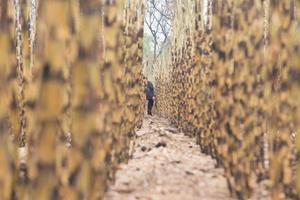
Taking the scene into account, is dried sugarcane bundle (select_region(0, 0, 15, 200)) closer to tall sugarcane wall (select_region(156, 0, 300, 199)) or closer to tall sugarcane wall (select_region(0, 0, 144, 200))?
tall sugarcane wall (select_region(0, 0, 144, 200))

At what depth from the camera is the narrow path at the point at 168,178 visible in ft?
10.5

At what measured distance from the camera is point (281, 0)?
262 centimetres

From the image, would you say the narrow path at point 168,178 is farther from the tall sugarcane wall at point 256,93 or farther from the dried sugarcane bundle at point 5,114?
the dried sugarcane bundle at point 5,114

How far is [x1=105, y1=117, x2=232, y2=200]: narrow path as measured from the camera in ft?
10.5

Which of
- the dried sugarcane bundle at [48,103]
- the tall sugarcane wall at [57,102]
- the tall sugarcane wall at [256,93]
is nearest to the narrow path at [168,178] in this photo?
the tall sugarcane wall at [256,93]

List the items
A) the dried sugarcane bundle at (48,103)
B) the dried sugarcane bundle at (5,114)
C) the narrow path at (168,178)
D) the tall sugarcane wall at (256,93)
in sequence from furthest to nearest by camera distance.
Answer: the narrow path at (168,178)
the tall sugarcane wall at (256,93)
the dried sugarcane bundle at (5,114)
the dried sugarcane bundle at (48,103)

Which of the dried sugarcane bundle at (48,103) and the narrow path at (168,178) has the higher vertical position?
the dried sugarcane bundle at (48,103)

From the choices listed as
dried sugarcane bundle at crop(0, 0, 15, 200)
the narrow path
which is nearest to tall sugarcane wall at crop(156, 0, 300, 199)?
the narrow path

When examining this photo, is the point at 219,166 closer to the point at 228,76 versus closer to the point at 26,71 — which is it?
the point at 228,76

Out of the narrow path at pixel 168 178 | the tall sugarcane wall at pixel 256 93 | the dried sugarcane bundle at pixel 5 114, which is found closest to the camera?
the dried sugarcane bundle at pixel 5 114

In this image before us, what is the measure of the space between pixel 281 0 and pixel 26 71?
61.3 inches

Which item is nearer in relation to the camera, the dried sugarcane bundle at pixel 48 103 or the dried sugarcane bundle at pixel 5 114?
the dried sugarcane bundle at pixel 48 103

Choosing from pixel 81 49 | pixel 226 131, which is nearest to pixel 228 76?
pixel 226 131

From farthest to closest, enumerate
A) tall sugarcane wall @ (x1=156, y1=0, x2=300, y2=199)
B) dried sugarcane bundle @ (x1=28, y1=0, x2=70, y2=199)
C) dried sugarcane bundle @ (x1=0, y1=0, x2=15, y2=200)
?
tall sugarcane wall @ (x1=156, y1=0, x2=300, y2=199)
dried sugarcane bundle @ (x1=0, y1=0, x2=15, y2=200)
dried sugarcane bundle @ (x1=28, y1=0, x2=70, y2=199)
